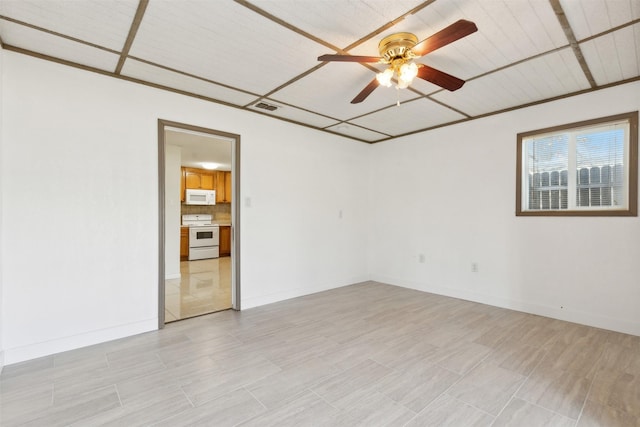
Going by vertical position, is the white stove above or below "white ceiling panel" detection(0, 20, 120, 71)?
below

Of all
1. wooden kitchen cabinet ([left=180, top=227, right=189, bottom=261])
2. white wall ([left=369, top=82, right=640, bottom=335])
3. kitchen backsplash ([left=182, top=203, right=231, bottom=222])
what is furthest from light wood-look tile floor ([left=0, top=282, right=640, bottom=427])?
kitchen backsplash ([left=182, top=203, right=231, bottom=222])

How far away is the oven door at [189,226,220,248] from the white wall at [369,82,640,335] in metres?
4.47

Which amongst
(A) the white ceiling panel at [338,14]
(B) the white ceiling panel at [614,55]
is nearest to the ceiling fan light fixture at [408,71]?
(A) the white ceiling panel at [338,14]

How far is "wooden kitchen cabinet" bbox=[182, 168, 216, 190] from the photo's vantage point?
8.01 meters

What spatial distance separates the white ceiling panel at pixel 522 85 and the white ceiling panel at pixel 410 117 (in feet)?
0.69

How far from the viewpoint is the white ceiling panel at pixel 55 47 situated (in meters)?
2.21

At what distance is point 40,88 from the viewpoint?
8.34 feet

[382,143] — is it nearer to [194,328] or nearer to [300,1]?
[300,1]

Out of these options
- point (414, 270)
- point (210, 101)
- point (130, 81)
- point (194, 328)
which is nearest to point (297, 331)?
point (194, 328)

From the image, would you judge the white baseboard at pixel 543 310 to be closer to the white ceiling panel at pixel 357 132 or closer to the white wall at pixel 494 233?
the white wall at pixel 494 233

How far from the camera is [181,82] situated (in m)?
3.06

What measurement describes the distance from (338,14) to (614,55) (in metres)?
2.39

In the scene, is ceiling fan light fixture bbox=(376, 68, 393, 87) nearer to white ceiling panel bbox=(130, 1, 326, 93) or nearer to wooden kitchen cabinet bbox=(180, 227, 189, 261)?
white ceiling panel bbox=(130, 1, 326, 93)

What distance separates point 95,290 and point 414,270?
4158 millimetres
